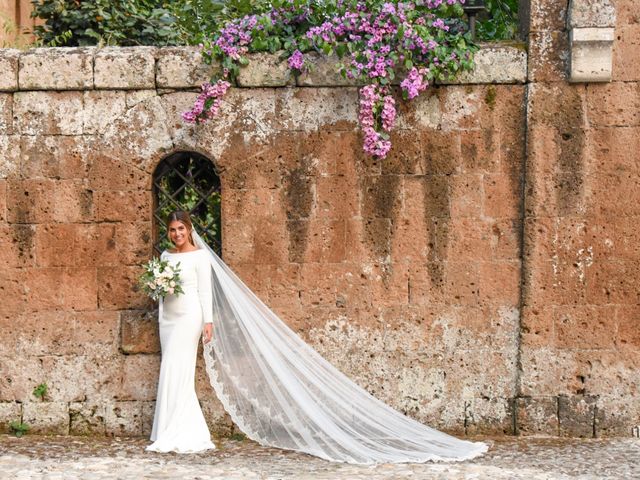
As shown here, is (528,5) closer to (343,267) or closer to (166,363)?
(343,267)

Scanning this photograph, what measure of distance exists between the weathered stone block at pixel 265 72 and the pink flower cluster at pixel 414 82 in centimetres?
87

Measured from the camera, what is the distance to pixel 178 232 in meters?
7.25

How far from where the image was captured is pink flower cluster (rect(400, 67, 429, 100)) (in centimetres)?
730

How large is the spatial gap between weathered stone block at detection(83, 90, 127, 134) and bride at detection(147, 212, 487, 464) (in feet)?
3.26

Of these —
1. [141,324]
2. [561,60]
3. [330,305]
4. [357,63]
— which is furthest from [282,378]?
[561,60]

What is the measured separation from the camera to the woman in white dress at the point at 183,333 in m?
7.20

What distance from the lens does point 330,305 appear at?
759cm

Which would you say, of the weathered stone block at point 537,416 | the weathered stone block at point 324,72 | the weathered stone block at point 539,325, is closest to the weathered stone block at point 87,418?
the weathered stone block at point 324,72

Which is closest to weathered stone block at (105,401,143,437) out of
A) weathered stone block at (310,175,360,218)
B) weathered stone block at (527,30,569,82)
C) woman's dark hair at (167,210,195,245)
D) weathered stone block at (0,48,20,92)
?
woman's dark hair at (167,210,195,245)

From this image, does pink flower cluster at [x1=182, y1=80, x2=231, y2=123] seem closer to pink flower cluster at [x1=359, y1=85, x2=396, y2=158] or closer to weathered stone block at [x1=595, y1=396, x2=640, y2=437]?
pink flower cluster at [x1=359, y1=85, x2=396, y2=158]

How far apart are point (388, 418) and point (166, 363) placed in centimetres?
167

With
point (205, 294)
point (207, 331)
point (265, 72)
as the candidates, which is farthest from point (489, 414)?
point (265, 72)

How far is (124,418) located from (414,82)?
11.0 feet

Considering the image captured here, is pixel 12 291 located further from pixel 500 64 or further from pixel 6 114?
pixel 500 64
